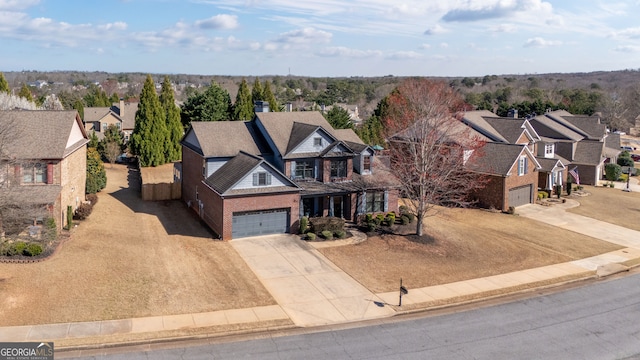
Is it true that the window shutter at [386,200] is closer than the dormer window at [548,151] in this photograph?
Yes

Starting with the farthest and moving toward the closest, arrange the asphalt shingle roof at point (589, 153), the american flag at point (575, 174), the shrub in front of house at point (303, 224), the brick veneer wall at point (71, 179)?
1. the asphalt shingle roof at point (589, 153)
2. the american flag at point (575, 174)
3. the shrub in front of house at point (303, 224)
4. the brick veneer wall at point (71, 179)

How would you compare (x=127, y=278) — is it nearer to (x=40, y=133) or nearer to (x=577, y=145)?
(x=40, y=133)

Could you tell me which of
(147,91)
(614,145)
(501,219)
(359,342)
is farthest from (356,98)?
(359,342)

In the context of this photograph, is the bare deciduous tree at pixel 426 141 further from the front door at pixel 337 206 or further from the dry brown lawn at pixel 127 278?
the dry brown lawn at pixel 127 278

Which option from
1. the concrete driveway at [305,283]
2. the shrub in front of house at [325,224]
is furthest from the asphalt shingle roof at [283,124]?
the concrete driveway at [305,283]

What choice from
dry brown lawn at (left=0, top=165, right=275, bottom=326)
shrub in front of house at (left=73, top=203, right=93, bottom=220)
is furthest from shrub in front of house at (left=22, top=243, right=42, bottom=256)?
shrub in front of house at (left=73, top=203, right=93, bottom=220)

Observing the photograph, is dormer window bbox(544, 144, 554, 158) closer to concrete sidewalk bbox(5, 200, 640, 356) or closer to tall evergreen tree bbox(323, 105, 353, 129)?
concrete sidewalk bbox(5, 200, 640, 356)

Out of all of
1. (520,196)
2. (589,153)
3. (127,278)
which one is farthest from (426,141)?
(589,153)
